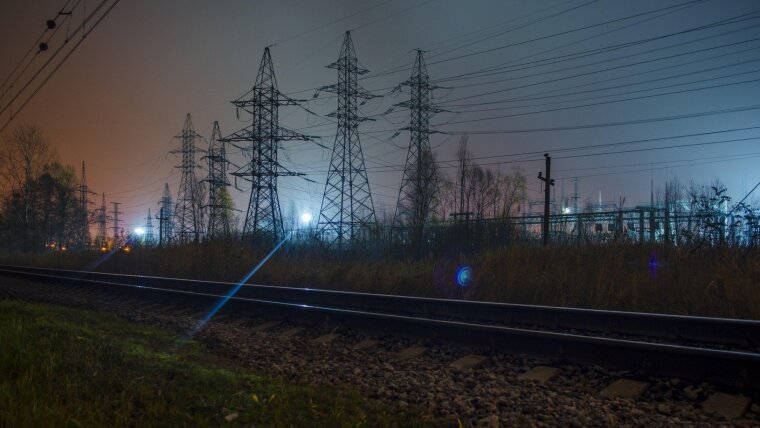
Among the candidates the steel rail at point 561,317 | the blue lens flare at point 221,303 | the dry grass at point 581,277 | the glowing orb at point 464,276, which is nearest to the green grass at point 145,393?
the blue lens flare at point 221,303

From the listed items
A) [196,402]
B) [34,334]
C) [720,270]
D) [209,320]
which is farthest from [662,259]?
[34,334]

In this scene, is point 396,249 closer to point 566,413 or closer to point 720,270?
point 720,270

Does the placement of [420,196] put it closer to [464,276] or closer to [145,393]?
[464,276]

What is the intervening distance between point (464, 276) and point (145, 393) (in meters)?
10.6

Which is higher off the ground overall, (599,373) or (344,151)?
(344,151)

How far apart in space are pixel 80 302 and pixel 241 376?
455 inches

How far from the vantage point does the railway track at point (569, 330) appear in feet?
20.0

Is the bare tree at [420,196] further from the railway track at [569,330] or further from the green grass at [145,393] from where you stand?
the green grass at [145,393]

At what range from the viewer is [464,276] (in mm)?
14977

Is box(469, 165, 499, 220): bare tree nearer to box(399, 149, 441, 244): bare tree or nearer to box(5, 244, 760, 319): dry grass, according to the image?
box(399, 149, 441, 244): bare tree

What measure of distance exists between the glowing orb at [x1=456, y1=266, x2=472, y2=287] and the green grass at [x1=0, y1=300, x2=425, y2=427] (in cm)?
804

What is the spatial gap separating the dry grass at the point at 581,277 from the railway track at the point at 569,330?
215 cm

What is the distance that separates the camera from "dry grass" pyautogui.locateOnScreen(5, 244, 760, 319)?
34.5 ft

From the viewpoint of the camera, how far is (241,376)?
640 centimetres
